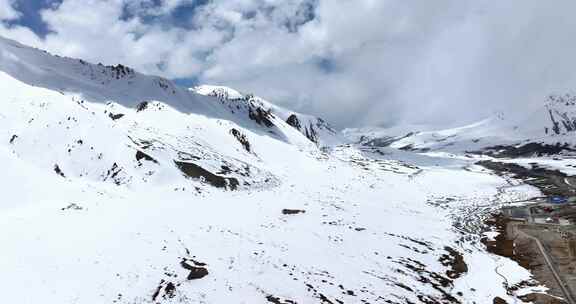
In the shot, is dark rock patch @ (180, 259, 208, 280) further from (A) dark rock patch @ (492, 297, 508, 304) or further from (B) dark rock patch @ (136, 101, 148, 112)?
(B) dark rock patch @ (136, 101, 148, 112)

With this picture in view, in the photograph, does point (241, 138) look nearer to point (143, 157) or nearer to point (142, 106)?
point (142, 106)

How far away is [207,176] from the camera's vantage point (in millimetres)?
68000

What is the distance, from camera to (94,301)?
22344mm

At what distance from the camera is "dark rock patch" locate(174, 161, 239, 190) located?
6643cm

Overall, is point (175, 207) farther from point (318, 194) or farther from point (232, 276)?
point (318, 194)

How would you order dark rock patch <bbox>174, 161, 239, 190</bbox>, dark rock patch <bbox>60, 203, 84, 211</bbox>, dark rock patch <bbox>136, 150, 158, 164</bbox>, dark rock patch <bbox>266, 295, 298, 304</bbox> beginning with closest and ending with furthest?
1. dark rock patch <bbox>266, 295, 298, 304</bbox>
2. dark rock patch <bbox>60, 203, 84, 211</bbox>
3. dark rock patch <bbox>136, 150, 158, 164</bbox>
4. dark rock patch <bbox>174, 161, 239, 190</bbox>

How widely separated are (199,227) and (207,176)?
1148 inches

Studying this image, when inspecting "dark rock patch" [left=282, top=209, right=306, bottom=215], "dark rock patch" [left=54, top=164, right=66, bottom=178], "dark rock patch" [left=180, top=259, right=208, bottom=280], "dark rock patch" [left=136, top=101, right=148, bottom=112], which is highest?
"dark rock patch" [left=136, top=101, right=148, bottom=112]

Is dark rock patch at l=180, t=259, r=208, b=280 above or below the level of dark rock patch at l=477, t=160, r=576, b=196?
below

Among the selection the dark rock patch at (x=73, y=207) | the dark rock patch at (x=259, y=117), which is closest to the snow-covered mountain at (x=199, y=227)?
the dark rock patch at (x=73, y=207)

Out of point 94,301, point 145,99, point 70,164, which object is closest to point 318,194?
point 70,164

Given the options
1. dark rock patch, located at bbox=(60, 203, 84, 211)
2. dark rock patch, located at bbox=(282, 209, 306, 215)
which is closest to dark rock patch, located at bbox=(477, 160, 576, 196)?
dark rock patch, located at bbox=(282, 209, 306, 215)

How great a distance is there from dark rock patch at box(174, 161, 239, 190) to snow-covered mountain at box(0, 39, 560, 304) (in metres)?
0.36

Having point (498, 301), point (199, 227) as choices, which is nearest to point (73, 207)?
point (199, 227)
